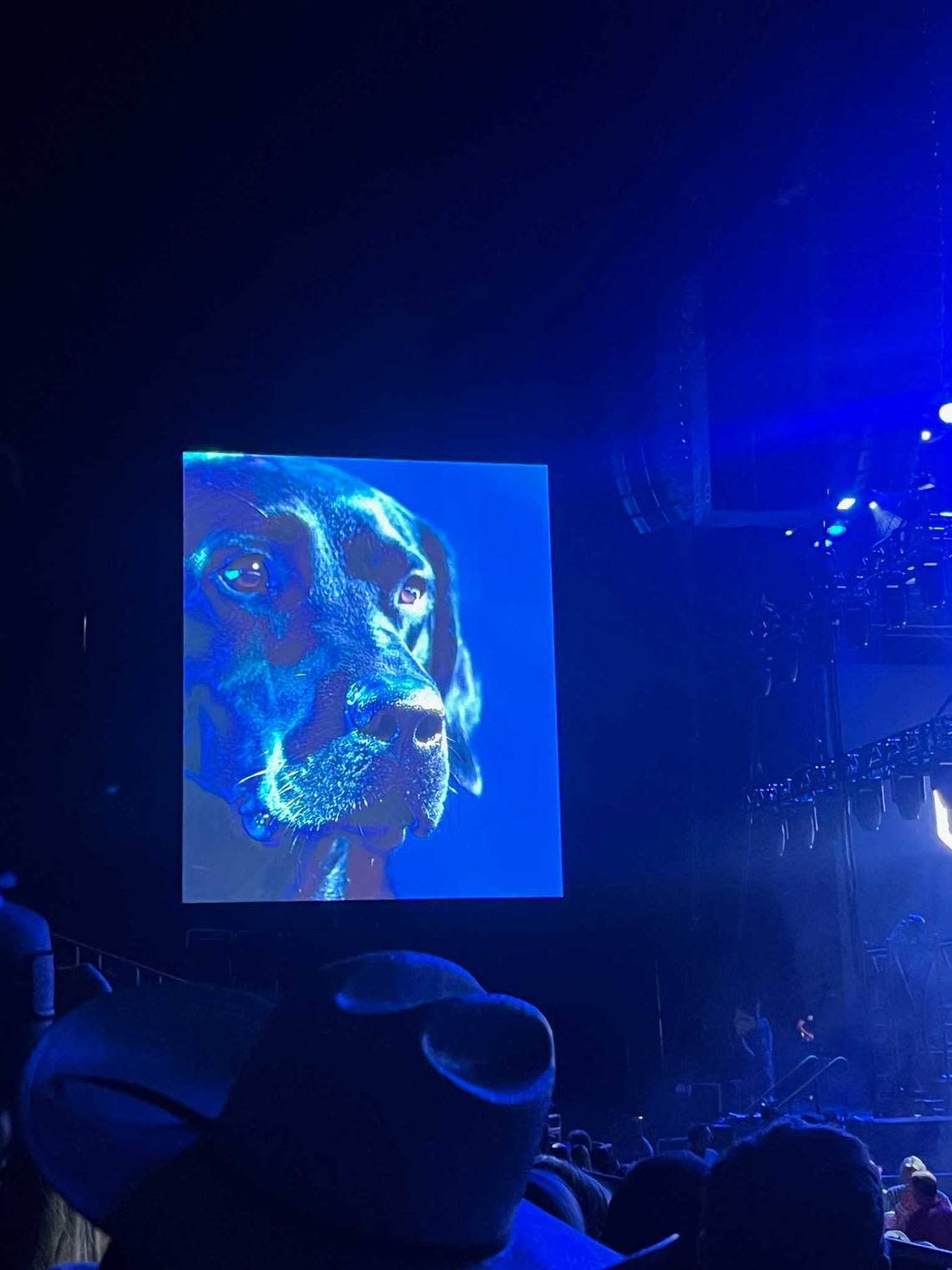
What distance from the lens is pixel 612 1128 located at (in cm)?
939

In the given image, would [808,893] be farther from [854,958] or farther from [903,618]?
[903,618]

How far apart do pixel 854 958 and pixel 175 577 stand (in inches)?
229

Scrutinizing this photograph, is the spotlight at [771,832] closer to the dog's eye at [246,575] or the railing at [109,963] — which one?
the dog's eye at [246,575]

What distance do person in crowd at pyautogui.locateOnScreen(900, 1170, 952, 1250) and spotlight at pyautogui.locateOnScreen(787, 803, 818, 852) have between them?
580 centimetres

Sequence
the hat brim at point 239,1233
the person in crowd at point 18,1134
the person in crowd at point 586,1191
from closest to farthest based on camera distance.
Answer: the hat brim at point 239,1233 → the person in crowd at point 18,1134 → the person in crowd at point 586,1191

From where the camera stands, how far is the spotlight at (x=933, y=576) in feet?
28.4

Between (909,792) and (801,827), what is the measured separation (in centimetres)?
103

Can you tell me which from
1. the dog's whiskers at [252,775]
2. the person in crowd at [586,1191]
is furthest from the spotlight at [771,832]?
the person in crowd at [586,1191]

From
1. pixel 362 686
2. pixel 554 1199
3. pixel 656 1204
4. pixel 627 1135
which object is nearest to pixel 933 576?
pixel 362 686

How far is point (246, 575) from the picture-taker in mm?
8641

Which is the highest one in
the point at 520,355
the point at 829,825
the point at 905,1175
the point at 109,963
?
the point at 520,355

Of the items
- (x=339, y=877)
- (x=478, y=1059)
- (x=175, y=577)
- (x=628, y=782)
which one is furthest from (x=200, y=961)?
(x=478, y=1059)

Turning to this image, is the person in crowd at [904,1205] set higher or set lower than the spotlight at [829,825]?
lower

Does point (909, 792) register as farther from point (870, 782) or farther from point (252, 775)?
point (252, 775)
